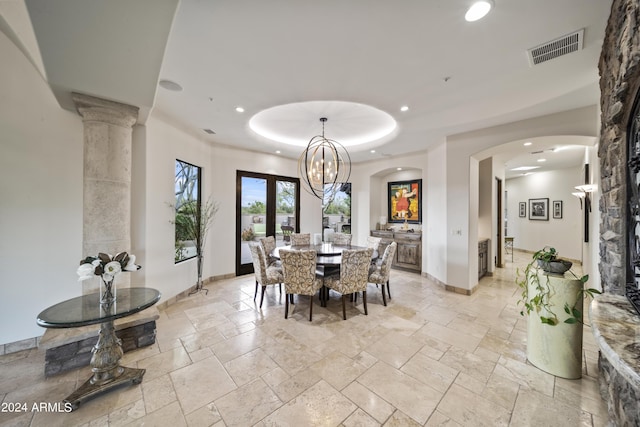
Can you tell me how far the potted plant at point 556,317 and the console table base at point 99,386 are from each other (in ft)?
11.5

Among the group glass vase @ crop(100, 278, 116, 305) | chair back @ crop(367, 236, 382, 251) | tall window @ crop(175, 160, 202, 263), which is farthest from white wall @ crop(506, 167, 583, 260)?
glass vase @ crop(100, 278, 116, 305)

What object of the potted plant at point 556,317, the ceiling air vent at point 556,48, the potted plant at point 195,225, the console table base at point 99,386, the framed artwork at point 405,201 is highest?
the ceiling air vent at point 556,48

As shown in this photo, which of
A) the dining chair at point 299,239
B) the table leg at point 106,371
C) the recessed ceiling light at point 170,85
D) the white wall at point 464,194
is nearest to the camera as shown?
the table leg at point 106,371

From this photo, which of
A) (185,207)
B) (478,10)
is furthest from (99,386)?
(478,10)

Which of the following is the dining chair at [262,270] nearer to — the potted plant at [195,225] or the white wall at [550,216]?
the potted plant at [195,225]

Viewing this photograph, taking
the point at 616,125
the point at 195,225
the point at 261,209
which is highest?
the point at 616,125

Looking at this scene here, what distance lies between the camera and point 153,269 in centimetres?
338

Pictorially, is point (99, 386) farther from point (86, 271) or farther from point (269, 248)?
point (269, 248)

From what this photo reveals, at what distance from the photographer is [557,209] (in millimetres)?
7297

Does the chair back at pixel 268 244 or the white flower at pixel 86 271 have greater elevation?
the white flower at pixel 86 271

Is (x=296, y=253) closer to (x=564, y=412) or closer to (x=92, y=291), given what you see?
(x=92, y=291)

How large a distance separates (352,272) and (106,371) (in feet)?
8.70

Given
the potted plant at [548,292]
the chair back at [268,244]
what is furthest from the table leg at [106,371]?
the potted plant at [548,292]

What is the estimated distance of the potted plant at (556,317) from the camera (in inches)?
81.5
